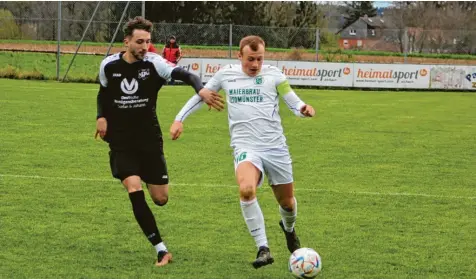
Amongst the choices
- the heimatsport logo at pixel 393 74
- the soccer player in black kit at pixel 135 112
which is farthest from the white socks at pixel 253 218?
the heimatsport logo at pixel 393 74

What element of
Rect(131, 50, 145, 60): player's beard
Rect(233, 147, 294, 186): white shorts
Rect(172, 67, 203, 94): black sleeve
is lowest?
Rect(233, 147, 294, 186): white shorts

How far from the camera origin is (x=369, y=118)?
22.2 meters

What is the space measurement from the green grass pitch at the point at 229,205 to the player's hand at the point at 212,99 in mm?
1307

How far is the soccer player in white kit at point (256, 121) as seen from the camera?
708 centimetres

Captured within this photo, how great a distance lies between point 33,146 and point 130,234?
7.31m

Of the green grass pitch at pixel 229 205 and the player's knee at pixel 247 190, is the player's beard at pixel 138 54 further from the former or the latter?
the green grass pitch at pixel 229 205

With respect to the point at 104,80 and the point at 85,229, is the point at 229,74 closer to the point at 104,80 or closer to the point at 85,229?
the point at 104,80

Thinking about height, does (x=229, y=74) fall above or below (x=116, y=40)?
above

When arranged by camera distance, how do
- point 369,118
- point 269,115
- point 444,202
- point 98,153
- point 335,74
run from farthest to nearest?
point 335,74, point 369,118, point 98,153, point 444,202, point 269,115

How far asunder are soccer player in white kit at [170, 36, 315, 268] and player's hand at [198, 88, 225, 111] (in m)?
0.33

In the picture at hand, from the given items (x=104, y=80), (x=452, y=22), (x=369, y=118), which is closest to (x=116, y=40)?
(x=369, y=118)

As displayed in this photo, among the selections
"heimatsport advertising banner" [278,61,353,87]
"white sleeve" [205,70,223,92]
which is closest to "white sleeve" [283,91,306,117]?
"white sleeve" [205,70,223,92]

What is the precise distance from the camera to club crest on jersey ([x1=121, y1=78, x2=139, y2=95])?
7398 millimetres

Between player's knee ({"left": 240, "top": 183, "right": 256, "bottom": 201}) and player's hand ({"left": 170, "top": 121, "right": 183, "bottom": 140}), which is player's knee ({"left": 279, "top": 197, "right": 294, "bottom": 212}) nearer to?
player's knee ({"left": 240, "top": 183, "right": 256, "bottom": 201})
